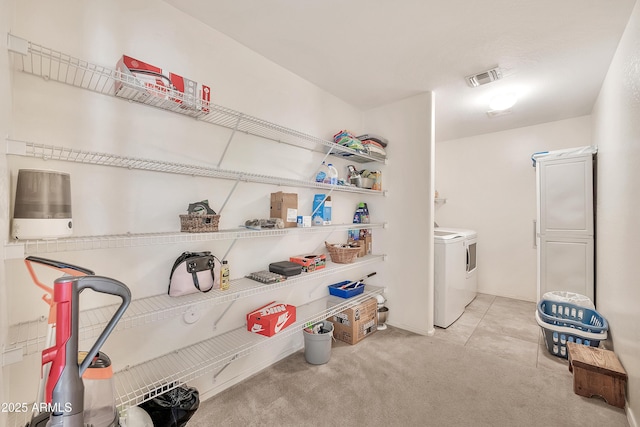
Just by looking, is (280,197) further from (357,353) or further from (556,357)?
(556,357)

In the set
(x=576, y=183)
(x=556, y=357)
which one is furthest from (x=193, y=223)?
(x=576, y=183)

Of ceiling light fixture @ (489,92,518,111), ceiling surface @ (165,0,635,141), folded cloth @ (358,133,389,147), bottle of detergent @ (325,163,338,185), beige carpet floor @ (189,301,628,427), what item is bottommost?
beige carpet floor @ (189,301,628,427)

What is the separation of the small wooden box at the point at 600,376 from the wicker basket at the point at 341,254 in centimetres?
171

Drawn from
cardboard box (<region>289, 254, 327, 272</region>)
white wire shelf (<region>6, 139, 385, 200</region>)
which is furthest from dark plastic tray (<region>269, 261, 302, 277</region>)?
white wire shelf (<region>6, 139, 385, 200</region>)

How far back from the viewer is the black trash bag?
1266mm

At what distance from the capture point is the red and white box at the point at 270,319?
5.84ft

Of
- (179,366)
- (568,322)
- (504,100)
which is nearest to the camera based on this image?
(179,366)

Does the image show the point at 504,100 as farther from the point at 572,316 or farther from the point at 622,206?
the point at 572,316

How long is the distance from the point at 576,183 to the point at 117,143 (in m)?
3.87

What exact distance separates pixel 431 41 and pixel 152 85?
180 centimetres

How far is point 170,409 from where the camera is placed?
127 centimetres

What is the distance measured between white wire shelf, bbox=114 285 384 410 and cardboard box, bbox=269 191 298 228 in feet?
2.47

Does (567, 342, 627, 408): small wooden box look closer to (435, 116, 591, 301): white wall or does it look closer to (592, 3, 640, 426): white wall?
(592, 3, 640, 426): white wall

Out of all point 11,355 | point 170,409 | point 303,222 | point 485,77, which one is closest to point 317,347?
point 303,222
